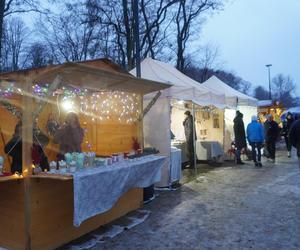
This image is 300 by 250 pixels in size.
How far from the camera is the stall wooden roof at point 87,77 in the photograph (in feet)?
15.3

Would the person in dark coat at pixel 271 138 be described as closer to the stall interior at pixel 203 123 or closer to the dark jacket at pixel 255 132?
the dark jacket at pixel 255 132

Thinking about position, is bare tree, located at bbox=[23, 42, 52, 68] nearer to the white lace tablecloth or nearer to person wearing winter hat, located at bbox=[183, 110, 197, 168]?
person wearing winter hat, located at bbox=[183, 110, 197, 168]

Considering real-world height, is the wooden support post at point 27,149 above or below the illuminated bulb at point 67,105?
below

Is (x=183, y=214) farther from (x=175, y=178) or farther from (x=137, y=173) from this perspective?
(x=175, y=178)

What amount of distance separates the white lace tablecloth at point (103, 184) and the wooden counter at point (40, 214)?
0.25 metres

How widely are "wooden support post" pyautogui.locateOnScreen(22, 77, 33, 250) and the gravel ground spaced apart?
973mm

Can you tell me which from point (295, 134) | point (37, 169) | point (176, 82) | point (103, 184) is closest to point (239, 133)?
point (176, 82)

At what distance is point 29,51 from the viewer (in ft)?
114

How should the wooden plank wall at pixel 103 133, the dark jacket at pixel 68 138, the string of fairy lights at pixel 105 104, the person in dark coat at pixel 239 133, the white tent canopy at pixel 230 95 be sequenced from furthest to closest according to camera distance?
the white tent canopy at pixel 230 95 < the person in dark coat at pixel 239 133 < the string of fairy lights at pixel 105 104 < the wooden plank wall at pixel 103 133 < the dark jacket at pixel 68 138

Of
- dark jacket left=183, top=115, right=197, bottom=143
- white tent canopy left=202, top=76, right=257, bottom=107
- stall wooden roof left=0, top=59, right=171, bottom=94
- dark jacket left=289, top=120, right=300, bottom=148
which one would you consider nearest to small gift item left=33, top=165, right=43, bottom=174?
stall wooden roof left=0, top=59, right=171, bottom=94

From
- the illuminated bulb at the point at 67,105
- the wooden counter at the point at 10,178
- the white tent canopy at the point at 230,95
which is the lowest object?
the wooden counter at the point at 10,178

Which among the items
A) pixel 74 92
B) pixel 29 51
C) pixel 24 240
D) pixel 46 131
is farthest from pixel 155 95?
pixel 29 51

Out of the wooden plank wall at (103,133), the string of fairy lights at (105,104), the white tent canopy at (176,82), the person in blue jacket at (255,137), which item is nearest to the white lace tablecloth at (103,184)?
the wooden plank wall at (103,133)

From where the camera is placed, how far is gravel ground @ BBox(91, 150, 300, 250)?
5.14 meters
